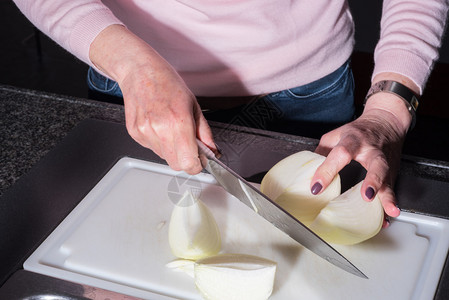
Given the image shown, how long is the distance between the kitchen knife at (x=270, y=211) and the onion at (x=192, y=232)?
0.06m

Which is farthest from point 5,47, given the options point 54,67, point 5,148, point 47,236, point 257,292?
point 257,292

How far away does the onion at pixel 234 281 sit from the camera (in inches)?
27.9

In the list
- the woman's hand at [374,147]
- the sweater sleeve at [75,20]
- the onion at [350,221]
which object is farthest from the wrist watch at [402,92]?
the sweater sleeve at [75,20]

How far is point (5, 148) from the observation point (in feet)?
3.20

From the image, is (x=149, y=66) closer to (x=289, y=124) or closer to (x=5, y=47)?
(x=289, y=124)

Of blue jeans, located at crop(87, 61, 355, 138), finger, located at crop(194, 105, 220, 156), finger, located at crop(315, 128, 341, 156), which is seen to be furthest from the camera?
blue jeans, located at crop(87, 61, 355, 138)

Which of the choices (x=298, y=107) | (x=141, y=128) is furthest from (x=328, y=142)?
(x=141, y=128)

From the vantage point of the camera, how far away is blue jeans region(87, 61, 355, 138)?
1118 mm

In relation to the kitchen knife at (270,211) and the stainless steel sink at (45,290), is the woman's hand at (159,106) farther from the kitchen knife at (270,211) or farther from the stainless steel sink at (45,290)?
the stainless steel sink at (45,290)

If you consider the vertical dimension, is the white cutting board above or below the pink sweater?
below

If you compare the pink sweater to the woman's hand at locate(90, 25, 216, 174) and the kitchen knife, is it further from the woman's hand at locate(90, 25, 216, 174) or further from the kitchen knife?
the kitchen knife

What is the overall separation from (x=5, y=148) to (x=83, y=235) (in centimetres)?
25

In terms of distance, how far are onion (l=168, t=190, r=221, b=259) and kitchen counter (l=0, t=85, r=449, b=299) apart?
0.54 ft

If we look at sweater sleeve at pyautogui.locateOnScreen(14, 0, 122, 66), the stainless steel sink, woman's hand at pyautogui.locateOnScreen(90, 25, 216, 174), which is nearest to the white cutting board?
the stainless steel sink
